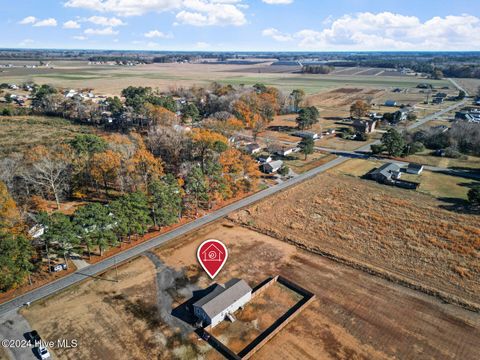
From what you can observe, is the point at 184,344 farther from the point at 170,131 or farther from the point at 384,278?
the point at 170,131

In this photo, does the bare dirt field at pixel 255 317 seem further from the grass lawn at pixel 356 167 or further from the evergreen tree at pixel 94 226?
the grass lawn at pixel 356 167

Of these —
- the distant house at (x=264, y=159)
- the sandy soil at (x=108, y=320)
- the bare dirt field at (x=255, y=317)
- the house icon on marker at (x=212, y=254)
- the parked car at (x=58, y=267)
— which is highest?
the distant house at (x=264, y=159)

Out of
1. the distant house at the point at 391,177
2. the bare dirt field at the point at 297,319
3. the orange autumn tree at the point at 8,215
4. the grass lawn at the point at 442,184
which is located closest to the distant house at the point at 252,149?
the distant house at the point at 391,177

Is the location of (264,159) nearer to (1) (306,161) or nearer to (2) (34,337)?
(1) (306,161)

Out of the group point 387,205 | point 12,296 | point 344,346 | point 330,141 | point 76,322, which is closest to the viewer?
point 344,346

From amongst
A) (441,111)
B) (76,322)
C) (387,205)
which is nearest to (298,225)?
(387,205)

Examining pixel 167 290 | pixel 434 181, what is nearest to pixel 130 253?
pixel 167 290
